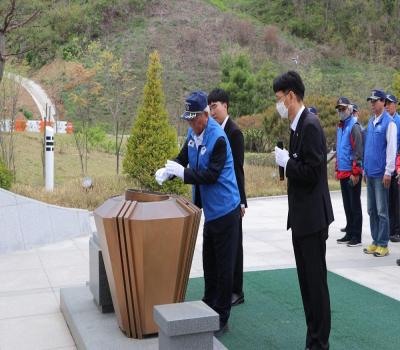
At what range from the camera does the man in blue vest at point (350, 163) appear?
691cm

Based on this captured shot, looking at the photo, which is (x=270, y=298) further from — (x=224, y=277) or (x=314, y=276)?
(x=314, y=276)

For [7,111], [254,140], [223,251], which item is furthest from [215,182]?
[254,140]

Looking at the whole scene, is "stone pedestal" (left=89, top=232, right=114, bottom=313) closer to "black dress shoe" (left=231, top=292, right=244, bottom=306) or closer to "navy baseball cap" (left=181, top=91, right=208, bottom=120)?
"black dress shoe" (left=231, top=292, right=244, bottom=306)

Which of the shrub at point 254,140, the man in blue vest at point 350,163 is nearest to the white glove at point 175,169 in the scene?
the man in blue vest at point 350,163

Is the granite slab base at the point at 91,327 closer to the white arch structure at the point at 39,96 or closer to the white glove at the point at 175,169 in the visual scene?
the white glove at the point at 175,169

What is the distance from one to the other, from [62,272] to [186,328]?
340 centimetres

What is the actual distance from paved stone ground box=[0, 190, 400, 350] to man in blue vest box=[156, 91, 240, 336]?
3.86 feet

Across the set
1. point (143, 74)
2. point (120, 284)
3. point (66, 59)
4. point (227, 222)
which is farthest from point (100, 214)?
point (66, 59)

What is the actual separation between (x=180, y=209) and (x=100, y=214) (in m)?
0.51

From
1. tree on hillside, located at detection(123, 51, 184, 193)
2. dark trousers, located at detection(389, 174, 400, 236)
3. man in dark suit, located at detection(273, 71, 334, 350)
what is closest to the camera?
man in dark suit, located at detection(273, 71, 334, 350)

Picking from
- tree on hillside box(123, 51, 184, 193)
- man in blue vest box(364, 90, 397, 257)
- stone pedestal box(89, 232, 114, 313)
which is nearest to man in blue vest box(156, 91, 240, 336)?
stone pedestal box(89, 232, 114, 313)

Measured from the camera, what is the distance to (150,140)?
420 inches

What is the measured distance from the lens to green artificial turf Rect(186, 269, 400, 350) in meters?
3.95

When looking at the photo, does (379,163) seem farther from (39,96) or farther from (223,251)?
(39,96)
